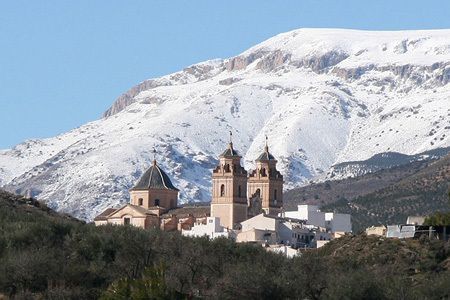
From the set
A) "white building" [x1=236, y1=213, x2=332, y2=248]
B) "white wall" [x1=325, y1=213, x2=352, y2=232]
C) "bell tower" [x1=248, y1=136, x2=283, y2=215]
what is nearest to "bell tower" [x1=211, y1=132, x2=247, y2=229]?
"bell tower" [x1=248, y1=136, x2=283, y2=215]

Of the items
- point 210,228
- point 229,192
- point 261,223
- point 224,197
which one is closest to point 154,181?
point 224,197

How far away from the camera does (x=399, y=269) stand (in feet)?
372

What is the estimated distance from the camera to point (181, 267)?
339 ft

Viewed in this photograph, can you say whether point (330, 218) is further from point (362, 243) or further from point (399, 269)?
point (399, 269)

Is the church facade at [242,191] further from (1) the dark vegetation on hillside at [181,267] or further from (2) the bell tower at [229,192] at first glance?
(1) the dark vegetation on hillside at [181,267]

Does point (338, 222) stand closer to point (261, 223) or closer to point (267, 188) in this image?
point (267, 188)

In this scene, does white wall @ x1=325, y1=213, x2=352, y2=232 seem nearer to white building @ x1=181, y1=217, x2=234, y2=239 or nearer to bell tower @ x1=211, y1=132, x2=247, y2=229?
bell tower @ x1=211, y1=132, x2=247, y2=229

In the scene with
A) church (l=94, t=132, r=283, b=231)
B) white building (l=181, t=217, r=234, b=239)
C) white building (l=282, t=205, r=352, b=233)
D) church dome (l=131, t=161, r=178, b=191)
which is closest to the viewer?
white building (l=181, t=217, r=234, b=239)

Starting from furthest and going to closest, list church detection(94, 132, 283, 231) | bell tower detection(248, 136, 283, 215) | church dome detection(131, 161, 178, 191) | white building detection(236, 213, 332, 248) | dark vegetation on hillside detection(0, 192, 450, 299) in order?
bell tower detection(248, 136, 283, 215), church dome detection(131, 161, 178, 191), church detection(94, 132, 283, 231), white building detection(236, 213, 332, 248), dark vegetation on hillside detection(0, 192, 450, 299)

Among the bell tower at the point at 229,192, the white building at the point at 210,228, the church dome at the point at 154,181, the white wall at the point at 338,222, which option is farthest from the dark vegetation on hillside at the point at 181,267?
the church dome at the point at 154,181

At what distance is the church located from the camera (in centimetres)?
17588

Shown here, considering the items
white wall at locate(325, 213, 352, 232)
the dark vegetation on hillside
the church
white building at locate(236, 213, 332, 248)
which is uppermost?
the church

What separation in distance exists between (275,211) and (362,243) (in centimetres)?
5924

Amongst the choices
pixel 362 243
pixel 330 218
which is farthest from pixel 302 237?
pixel 362 243
